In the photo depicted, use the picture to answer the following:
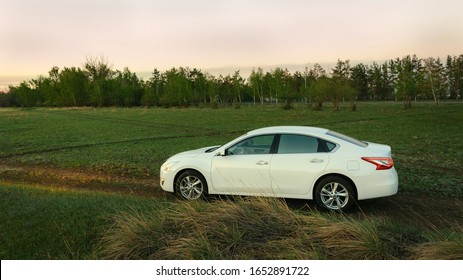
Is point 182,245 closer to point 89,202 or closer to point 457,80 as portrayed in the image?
point 89,202

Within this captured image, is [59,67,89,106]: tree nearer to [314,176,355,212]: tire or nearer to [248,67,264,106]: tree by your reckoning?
[248,67,264,106]: tree

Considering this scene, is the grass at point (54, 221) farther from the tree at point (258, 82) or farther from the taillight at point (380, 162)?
the tree at point (258, 82)

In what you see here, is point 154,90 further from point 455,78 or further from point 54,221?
point 54,221

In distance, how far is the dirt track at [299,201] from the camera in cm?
626

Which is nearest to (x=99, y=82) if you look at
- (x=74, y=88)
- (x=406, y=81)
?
(x=74, y=88)

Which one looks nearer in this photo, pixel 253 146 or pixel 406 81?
pixel 253 146

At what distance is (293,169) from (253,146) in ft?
3.14

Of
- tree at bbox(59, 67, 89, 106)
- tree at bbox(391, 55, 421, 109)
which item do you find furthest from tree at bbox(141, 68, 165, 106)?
tree at bbox(391, 55, 421, 109)

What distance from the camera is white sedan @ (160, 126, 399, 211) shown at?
20.9 ft

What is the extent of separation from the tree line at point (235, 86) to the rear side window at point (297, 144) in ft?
139

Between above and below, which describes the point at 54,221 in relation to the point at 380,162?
below

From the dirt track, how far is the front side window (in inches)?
49.8

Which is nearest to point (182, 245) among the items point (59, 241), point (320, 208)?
point (59, 241)

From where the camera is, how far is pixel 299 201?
24.1ft
